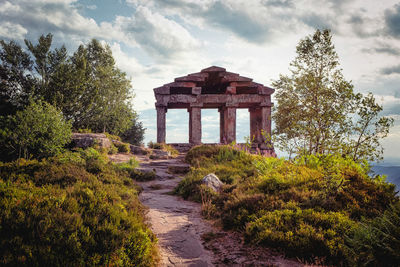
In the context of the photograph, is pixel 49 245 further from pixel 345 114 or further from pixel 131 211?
pixel 345 114

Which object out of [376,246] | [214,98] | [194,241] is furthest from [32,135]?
[214,98]

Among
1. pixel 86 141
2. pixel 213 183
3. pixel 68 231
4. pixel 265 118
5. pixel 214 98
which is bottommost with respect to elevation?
pixel 213 183

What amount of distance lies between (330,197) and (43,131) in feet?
34.1

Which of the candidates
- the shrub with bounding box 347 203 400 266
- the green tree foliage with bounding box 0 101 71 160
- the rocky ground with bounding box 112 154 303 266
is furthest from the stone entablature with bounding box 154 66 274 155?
the shrub with bounding box 347 203 400 266

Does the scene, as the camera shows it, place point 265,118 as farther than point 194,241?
Yes

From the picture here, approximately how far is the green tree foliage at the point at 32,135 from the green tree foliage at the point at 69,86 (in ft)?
37.2

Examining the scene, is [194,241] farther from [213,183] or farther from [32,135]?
[32,135]

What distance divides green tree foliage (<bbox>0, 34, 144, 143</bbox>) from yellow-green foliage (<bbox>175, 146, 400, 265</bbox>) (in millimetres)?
18782

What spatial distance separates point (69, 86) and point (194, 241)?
2218 cm

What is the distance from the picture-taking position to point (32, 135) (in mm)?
9148

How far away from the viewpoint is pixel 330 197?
529 cm

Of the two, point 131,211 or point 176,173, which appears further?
point 176,173

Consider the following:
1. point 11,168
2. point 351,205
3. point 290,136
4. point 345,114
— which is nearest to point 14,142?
point 11,168

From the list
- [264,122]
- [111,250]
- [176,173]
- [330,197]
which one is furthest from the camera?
[264,122]
